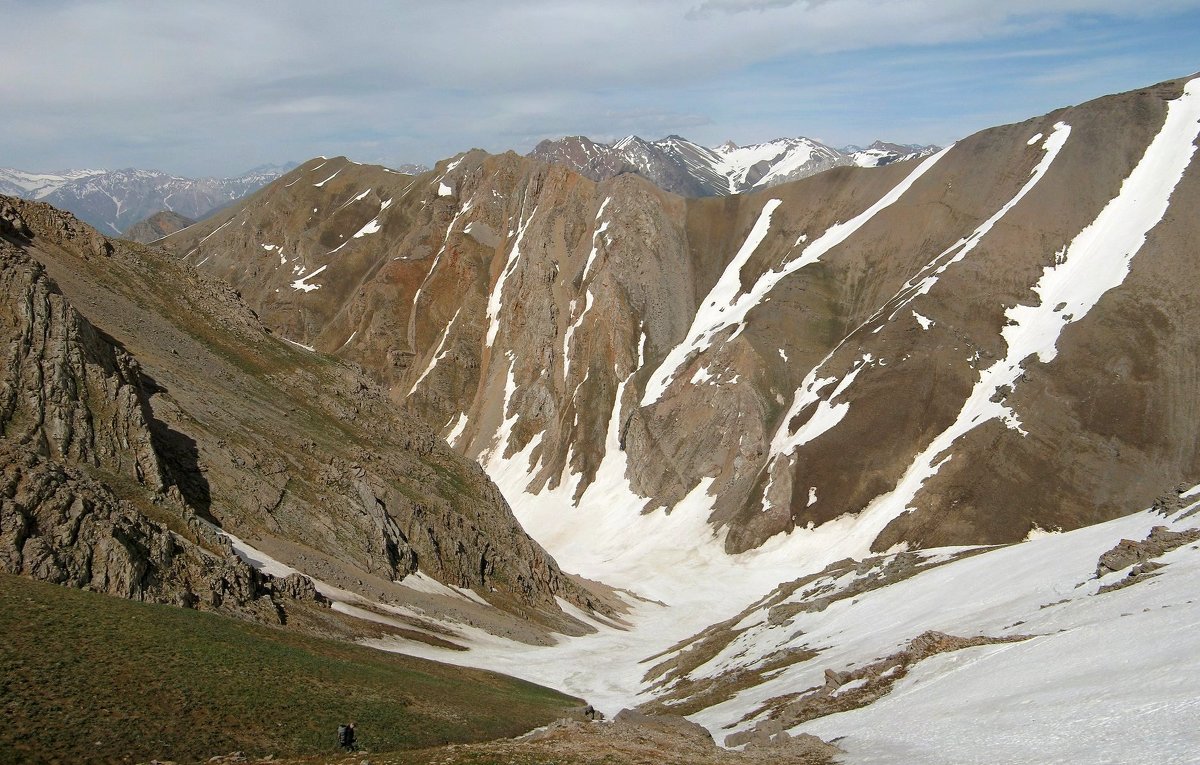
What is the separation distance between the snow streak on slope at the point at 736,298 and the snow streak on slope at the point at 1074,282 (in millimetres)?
27313

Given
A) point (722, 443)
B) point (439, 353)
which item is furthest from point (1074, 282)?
point (439, 353)

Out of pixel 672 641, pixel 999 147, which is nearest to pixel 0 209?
pixel 672 641

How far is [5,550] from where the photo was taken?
99.2 feet

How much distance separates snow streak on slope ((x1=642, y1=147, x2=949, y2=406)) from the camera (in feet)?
385

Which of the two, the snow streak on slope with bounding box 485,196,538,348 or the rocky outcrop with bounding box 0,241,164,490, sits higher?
the snow streak on slope with bounding box 485,196,538,348

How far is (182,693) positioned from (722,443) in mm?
82274

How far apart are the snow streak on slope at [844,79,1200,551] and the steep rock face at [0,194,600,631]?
1421 inches

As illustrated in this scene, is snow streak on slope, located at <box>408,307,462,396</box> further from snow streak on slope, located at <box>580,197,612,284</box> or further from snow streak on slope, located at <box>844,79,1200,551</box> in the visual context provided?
snow streak on slope, located at <box>844,79,1200,551</box>

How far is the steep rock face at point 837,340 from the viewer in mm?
78875

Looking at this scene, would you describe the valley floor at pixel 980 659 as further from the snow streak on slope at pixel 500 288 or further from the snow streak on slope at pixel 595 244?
the snow streak on slope at pixel 500 288

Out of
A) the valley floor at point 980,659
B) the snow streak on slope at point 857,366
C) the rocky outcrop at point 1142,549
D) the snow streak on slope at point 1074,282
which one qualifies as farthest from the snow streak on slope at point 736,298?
the rocky outcrop at point 1142,549

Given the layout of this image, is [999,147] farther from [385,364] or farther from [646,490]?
[385,364]

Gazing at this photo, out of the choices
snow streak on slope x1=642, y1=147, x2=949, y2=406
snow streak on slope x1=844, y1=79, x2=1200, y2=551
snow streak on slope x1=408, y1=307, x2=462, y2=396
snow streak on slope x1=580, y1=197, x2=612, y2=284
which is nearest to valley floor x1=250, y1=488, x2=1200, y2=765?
snow streak on slope x1=844, y1=79, x2=1200, y2=551

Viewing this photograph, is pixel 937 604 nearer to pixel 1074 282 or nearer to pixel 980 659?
pixel 980 659
